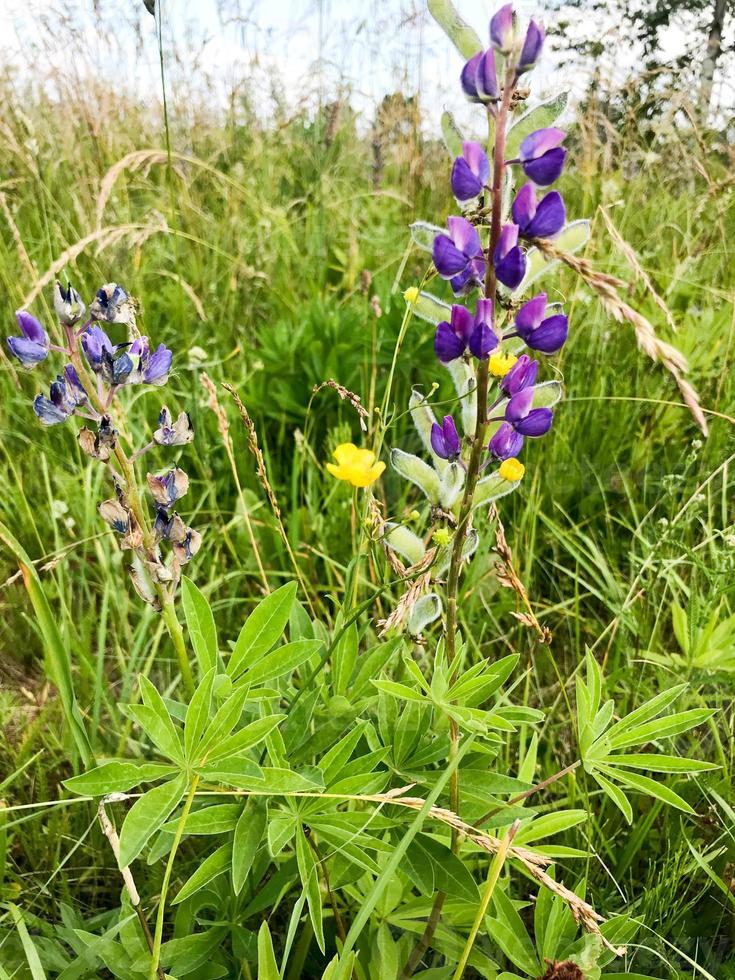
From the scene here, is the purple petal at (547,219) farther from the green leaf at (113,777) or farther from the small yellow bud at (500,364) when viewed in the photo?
the green leaf at (113,777)

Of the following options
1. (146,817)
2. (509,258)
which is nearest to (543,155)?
(509,258)

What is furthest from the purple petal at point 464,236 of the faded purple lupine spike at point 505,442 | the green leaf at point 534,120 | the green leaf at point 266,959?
the green leaf at point 266,959

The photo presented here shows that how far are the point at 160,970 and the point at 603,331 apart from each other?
219 centimetres

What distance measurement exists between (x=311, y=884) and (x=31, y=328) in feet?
2.53

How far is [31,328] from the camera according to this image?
934 mm

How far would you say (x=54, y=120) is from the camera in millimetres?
3943

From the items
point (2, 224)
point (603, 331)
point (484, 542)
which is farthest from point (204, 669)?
point (2, 224)

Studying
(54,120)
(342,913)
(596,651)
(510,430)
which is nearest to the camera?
(510,430)

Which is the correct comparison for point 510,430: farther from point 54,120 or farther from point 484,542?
point 54,120

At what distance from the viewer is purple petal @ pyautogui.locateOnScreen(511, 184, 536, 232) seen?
2.56 ft

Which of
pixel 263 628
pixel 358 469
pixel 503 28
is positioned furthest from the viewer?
pixel 358 469

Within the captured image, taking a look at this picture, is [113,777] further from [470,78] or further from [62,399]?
[470,78]

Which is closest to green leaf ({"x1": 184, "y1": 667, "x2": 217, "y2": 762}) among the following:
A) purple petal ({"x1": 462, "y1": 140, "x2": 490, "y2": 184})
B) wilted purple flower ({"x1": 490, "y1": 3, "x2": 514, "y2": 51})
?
purple petal ({"x1": 462, "y1": 140, "x2": 490, "y2": 184})

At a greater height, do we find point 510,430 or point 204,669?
point 510,430
